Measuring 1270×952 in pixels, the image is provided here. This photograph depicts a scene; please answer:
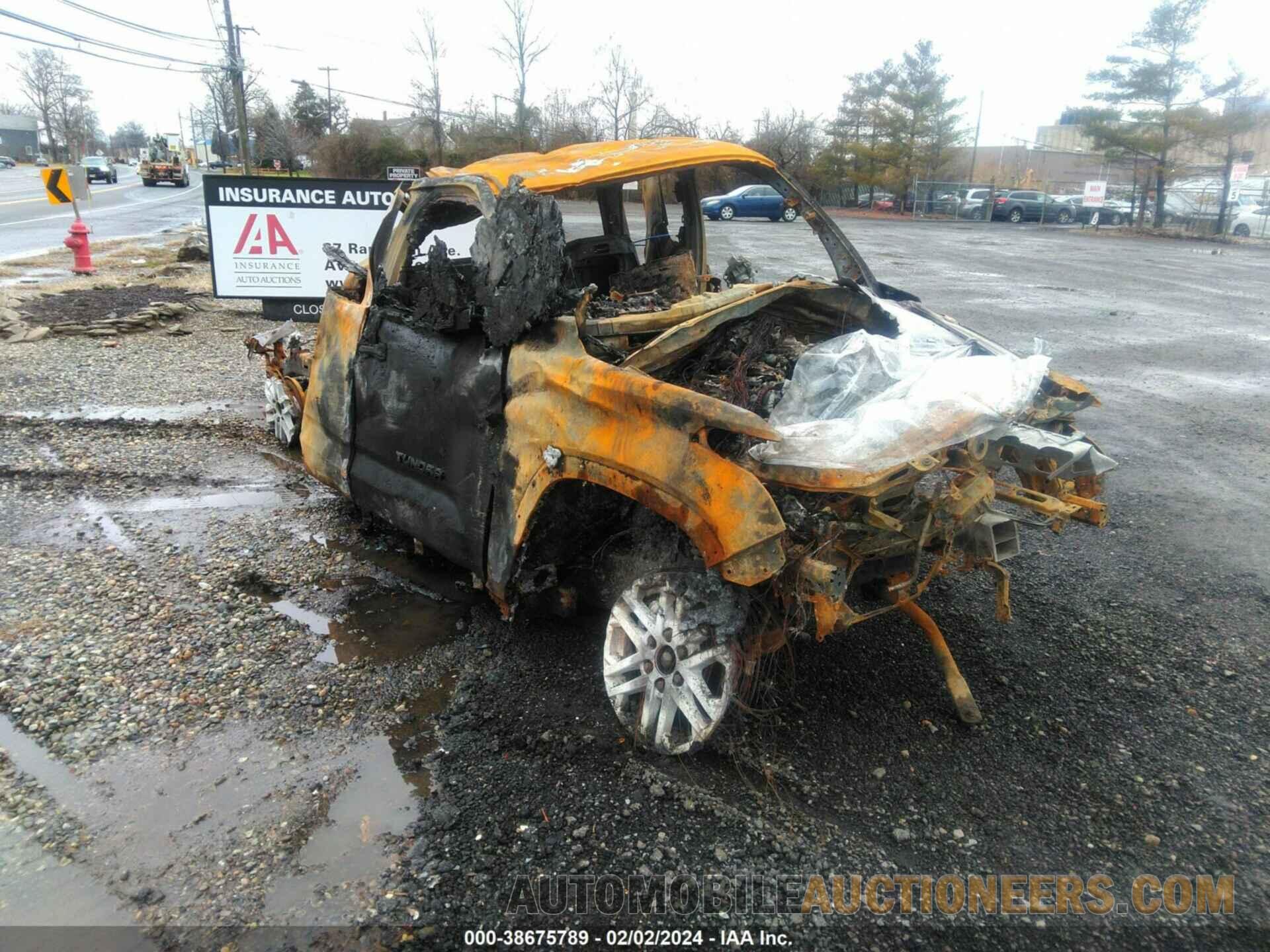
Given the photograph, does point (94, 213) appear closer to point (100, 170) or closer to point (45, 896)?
point (100, 170)

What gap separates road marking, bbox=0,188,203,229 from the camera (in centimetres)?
2229

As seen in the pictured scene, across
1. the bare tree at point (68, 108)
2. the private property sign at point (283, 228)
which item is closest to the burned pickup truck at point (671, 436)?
the private property sign at point (283, 228)

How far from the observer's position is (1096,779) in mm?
2920

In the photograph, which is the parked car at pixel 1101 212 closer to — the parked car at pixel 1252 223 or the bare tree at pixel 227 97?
the parked car at pixel 1252 223

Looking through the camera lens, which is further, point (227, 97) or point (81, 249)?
point (227, 97)

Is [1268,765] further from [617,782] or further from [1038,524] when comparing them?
[617,782]

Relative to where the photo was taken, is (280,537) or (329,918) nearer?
(329,918)

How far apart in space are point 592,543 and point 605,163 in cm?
172

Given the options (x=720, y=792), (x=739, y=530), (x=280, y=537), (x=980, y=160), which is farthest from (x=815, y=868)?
(x=980, y=160)

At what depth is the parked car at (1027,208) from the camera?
37.0 m

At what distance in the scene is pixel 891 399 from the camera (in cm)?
326

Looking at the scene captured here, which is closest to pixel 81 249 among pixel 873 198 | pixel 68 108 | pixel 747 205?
pixel 747 205

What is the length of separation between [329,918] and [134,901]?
0.56m

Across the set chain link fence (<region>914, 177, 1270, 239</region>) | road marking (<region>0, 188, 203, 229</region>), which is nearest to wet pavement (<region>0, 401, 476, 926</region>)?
road marking (<region>0, 188, 203, 229</region>)
